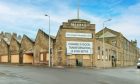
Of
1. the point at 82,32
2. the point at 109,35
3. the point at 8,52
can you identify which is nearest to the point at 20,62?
the point at 8,52

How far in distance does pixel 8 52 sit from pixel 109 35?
106 ft

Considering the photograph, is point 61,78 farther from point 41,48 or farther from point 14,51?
point 14,51

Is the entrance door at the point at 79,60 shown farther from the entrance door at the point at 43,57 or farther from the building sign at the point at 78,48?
the entrance door at the point at 43,57

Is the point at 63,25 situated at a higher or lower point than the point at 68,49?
higher

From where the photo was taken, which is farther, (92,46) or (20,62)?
(20,62)

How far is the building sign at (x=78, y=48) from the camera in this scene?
5456 centimetres

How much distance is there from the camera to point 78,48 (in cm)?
5484

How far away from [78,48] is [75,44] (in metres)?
0.95

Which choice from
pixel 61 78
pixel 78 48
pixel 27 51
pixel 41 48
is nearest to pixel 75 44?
pixel 78 48

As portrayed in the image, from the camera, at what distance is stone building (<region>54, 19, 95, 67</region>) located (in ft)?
178

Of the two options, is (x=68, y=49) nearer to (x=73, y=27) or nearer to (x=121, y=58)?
(x=73, y=27)

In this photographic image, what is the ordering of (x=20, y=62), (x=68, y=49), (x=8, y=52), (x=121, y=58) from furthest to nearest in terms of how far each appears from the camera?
(x=121, y=58) < (x=8, y=52) < (x=20, y=62) < (x=68, y=49)

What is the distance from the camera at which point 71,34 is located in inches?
2174

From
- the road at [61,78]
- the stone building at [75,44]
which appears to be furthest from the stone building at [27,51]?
the road at [61,78]
